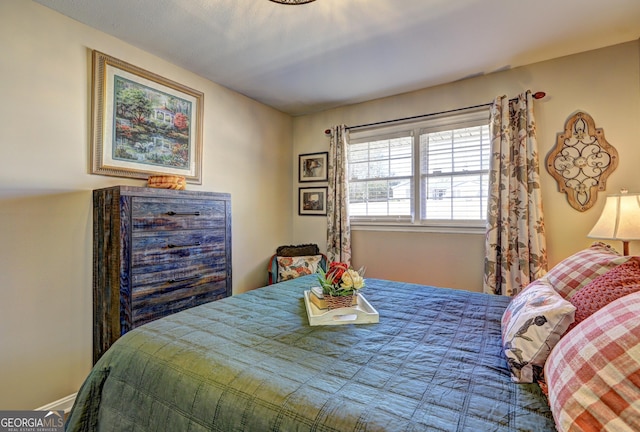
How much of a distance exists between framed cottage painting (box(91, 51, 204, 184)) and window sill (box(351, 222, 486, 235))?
6.38 ft

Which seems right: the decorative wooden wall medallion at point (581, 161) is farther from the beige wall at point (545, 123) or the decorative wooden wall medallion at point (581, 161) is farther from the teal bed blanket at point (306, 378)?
the teal bed blanket at point (306, 378)

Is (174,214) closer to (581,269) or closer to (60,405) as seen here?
(60,405)

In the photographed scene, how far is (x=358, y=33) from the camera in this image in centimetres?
223

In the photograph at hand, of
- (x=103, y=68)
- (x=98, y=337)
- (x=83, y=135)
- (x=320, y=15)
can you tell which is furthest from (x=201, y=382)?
(x=103, y=68)

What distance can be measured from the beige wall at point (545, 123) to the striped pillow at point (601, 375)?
219 cm

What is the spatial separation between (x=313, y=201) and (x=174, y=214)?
2037 millimetres

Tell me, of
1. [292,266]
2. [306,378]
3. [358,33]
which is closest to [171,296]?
[292,266]

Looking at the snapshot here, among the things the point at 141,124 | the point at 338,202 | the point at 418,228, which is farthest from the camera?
the point at 338,202

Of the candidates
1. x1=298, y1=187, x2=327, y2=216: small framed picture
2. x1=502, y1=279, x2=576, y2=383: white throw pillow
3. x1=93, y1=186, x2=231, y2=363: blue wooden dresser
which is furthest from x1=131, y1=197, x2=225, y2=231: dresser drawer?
x1=502, y1=279, x2=576, y2=383: white throw pillow

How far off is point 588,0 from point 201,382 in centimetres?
304

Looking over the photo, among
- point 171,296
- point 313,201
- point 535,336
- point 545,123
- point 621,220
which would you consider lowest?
point 171,296

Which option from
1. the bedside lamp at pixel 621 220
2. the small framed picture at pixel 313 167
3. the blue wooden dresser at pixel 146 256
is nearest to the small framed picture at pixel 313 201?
the small framed picture at pixel 313 167

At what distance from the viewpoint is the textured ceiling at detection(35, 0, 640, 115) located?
1.95m

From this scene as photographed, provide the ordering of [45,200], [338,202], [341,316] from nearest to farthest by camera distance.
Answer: [341,316] < [45,200] < [338,202]
